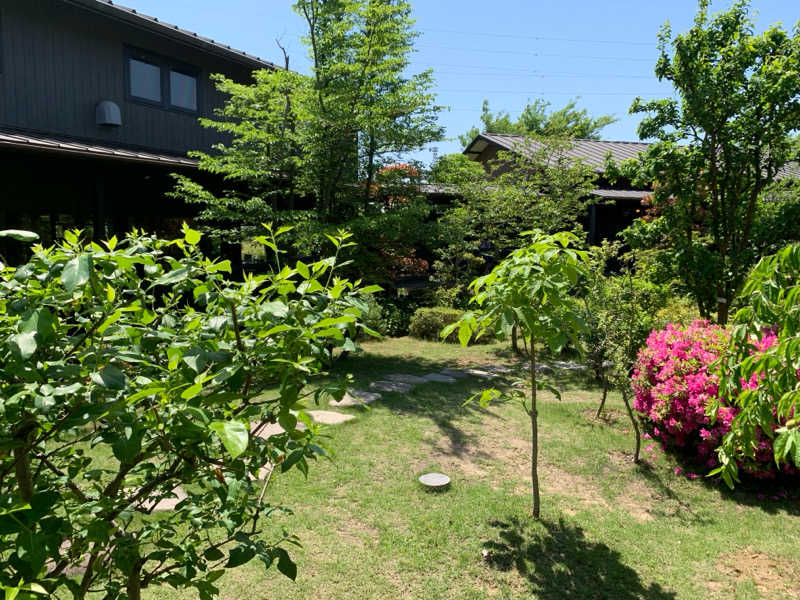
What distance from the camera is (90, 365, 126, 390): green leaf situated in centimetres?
105

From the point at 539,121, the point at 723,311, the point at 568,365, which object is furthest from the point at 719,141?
the point at 539,121

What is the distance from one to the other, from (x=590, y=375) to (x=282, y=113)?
6.88 metres

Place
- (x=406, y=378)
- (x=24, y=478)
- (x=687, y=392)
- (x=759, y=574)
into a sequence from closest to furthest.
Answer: (x=24, y=478)
(x=759, y=574)
(x=687, y=392)
(x=406, y=378)

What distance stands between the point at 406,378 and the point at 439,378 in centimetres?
52

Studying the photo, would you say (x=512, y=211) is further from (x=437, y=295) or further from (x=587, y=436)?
(x=587, y=436)

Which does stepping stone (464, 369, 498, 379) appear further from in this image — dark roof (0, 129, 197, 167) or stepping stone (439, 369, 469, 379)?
dark roof (0, 129, 197, 167)

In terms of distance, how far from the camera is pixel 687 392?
509 cm

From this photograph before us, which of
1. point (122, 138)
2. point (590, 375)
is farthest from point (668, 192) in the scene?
point (122, 138)

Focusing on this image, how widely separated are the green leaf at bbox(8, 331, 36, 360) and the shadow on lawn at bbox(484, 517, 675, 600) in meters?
3.11

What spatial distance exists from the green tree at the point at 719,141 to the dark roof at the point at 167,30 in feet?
30.3

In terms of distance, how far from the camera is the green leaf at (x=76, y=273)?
38.3 inches

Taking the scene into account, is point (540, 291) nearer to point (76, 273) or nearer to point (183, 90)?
point (76, 273)

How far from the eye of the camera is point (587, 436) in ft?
19.3

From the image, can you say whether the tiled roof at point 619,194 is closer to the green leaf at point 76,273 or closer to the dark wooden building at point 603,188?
the dark wooden building at point 603,188
